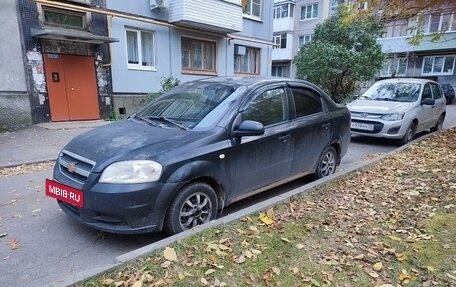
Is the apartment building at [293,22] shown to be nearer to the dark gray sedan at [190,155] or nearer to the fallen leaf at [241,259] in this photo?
the dark gray sedan at [190,155]

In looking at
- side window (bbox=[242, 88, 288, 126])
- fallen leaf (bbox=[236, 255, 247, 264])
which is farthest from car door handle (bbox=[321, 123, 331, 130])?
fallen leaf (bbox=[236, 255, 247, 264])

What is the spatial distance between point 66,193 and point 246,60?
A: 15.7 m

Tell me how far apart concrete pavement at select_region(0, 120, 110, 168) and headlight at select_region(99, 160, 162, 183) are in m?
4.38

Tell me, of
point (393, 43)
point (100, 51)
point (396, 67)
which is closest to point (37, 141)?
point (100, 51)

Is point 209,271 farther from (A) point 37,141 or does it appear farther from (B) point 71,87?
(B) point 71,87

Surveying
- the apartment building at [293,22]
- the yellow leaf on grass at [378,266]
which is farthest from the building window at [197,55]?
the apartment building at [293,22]

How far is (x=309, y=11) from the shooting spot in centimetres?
3453

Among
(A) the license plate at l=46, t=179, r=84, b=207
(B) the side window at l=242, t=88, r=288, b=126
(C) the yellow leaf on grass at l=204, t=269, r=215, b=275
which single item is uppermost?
(B) the side window at l=242, t=88, r=288, b=126

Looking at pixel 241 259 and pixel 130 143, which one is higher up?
pixel 130 143

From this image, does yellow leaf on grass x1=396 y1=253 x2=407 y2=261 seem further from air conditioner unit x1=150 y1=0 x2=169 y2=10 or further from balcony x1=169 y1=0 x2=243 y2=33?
air conditioner unit x1=150 y1=0 x2=169 y2=10

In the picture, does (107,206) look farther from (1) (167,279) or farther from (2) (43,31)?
(2) (43,31)

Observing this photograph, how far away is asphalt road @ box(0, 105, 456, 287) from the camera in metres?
2.91

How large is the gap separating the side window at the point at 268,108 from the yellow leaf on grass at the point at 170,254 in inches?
68.8

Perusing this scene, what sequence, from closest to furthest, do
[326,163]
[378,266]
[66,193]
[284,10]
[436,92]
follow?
1. [378,266]
2. [66,193]
3. [326,163]
4. [436,92]
5. [284,10]
